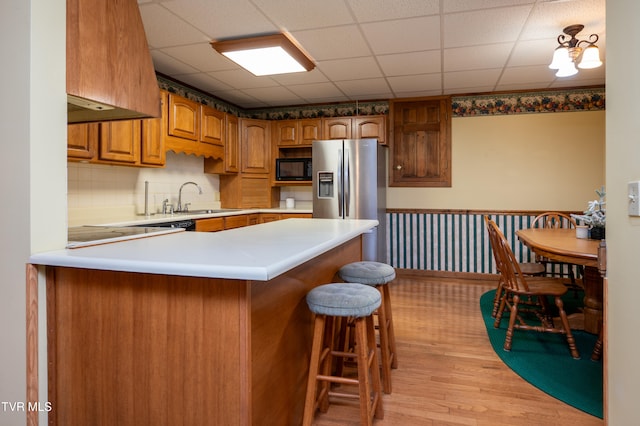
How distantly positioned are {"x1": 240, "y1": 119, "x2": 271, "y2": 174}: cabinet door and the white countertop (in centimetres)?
337

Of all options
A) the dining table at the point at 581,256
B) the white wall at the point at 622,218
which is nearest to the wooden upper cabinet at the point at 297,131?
the dining table at the point at 581,256

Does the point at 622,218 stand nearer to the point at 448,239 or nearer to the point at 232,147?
the point at 448,239

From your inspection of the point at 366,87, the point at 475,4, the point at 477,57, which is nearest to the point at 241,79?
the point at 366,87

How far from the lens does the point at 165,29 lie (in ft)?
9.86

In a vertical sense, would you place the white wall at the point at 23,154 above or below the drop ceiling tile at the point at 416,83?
below

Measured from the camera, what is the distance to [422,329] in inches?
125

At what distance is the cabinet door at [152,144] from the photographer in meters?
3.61

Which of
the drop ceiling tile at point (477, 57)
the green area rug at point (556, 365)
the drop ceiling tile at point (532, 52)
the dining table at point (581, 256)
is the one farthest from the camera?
the drop ceiling tile at point (477, 57)

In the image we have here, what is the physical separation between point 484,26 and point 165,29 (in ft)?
7.75

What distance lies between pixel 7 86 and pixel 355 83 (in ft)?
11.6

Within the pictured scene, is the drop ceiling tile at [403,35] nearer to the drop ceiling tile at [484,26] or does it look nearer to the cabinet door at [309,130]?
the drop ceiling tile at [484,26]

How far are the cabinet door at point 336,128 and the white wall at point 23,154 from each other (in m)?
3.81

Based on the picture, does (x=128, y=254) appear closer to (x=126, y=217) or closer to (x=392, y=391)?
(x=392, y=391)

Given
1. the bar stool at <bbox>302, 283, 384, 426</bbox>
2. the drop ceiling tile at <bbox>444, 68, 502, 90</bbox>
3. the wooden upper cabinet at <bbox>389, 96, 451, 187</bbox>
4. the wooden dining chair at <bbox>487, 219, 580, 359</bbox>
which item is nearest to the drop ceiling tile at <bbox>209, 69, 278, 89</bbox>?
the wooden upper cabinet at <bbox>389, 96, 451, 187</bbox>
